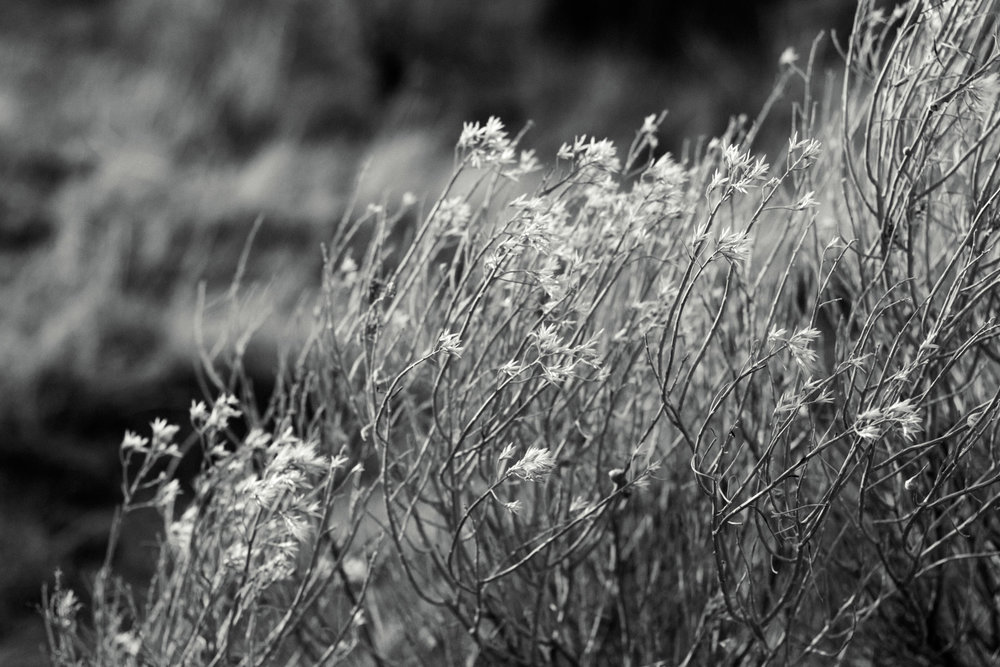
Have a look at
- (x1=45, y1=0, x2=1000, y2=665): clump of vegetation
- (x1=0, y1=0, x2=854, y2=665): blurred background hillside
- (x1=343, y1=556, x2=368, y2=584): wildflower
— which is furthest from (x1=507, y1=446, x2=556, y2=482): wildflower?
(x1=0, y1=0, x2=854, y2=665): blurred background hillside

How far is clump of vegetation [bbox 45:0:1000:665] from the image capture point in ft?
5.38

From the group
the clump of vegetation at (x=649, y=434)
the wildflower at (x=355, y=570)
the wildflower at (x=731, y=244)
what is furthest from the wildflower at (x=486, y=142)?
the wildflower at (x=355, y=570)

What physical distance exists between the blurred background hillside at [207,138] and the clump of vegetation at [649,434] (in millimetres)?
1916

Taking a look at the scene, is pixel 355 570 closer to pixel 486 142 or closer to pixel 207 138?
pixel 486 142

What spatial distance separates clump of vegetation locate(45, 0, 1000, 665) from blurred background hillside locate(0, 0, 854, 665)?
1.92 m

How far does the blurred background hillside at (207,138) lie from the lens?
4.32 metres

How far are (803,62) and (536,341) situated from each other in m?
6.17

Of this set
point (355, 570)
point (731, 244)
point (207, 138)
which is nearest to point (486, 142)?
point (731, 244)

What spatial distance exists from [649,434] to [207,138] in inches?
179

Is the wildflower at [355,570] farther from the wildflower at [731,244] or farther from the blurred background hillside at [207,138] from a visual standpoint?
the blurred background hillside at [207,138]

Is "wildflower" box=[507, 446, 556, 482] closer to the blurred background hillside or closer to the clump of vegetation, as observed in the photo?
the clump of vegetation

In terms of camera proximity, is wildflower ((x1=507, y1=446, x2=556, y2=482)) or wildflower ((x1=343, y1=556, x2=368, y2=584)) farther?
wildflower ((x1=343, y1=556, x2=368, y2=584))

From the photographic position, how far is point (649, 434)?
2.04m

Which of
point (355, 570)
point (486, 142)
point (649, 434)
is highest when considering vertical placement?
point (486, 142)
